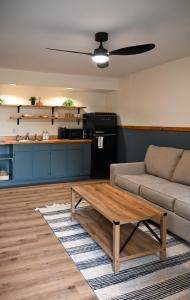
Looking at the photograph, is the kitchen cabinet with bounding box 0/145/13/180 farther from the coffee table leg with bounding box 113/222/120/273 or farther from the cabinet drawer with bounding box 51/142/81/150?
the coffee table leg with bounding box 113/222/120/273

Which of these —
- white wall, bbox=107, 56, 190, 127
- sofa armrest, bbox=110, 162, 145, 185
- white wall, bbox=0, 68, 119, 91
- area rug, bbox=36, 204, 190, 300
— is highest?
white wall, bbox=0, 68, 119, 91

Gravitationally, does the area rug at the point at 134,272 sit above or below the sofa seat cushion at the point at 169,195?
below

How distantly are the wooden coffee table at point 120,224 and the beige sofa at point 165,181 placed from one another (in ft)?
0.83

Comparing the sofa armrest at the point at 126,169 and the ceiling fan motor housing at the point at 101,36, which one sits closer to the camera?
the ceiling fan motor housing at the point at 101,36

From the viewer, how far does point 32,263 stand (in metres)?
2.34

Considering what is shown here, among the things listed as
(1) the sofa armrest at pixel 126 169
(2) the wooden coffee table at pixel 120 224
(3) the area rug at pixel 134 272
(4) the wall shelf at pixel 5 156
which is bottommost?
(3) the area rug at pixel 134 272

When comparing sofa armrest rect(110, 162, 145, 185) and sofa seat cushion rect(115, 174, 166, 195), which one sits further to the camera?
sofa armrest rect(110, 162, 145, 185)

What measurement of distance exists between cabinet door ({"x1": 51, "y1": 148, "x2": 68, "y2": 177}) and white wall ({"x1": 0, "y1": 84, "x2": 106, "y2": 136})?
0.79m

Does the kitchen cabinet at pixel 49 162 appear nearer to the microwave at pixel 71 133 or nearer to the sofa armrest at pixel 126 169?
the microwave at pixel 71 133

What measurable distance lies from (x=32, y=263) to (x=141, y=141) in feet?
11.2

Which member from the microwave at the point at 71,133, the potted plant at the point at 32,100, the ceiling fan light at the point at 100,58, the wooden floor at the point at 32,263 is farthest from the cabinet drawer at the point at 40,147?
the ceiling fan light at the point at 100,58

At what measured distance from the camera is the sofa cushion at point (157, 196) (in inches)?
114

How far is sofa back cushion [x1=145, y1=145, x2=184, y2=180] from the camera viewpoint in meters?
3.71

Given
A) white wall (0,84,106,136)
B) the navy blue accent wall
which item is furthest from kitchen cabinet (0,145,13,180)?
the navy blue accent wall
